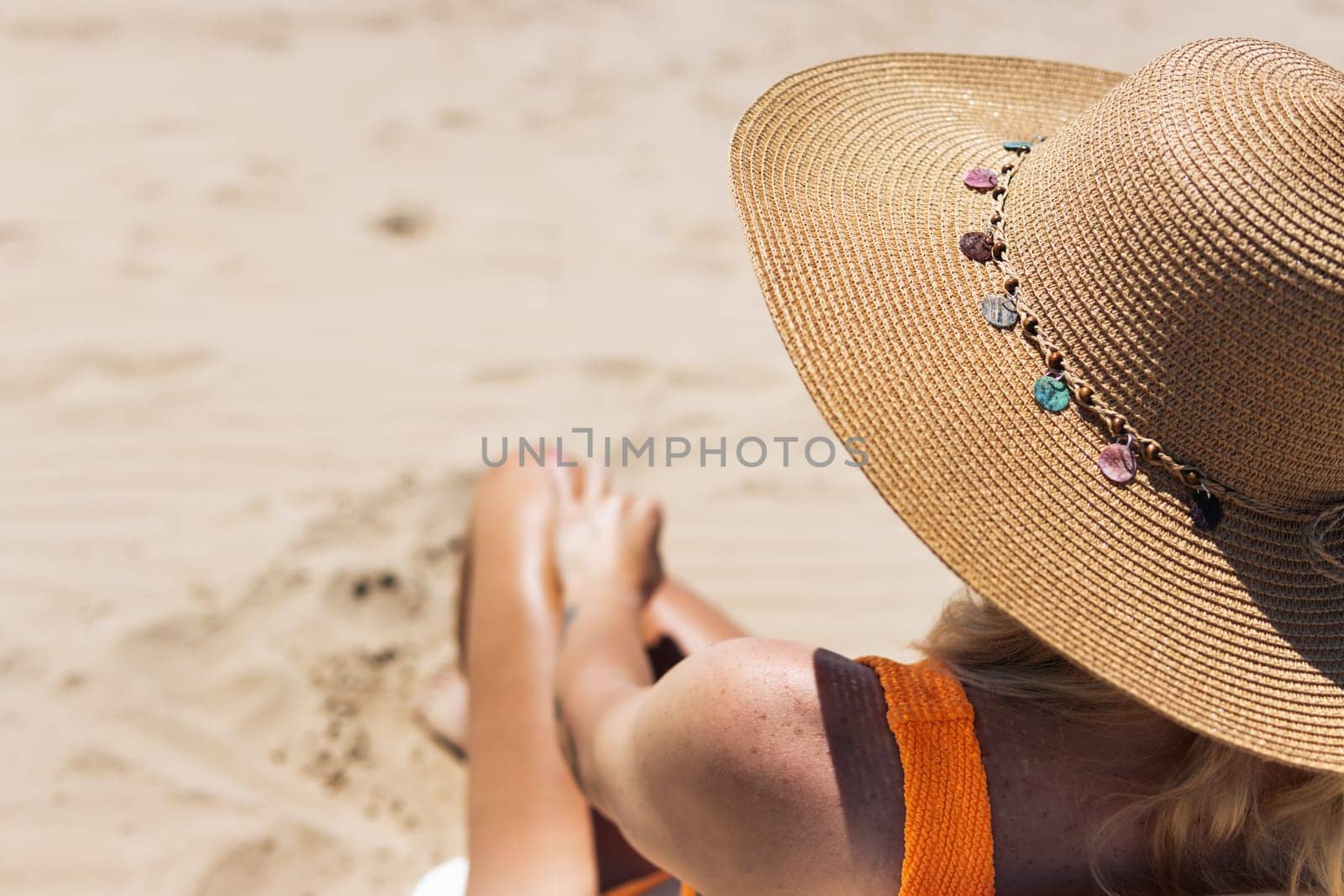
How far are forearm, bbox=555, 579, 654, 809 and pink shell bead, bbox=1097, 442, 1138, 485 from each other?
2.15 feet

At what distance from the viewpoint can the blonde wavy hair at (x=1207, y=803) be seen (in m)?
1.02

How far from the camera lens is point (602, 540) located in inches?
75.4

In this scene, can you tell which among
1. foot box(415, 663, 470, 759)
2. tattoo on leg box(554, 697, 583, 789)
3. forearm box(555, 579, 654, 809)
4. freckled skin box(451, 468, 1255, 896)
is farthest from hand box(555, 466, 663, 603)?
freckled skin box(451, 468, 1255, 896)

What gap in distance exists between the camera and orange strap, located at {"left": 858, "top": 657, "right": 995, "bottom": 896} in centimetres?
98

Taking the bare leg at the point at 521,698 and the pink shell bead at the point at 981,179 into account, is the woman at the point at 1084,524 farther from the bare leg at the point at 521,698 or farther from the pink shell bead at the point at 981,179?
the bare leg at the point at 521,698

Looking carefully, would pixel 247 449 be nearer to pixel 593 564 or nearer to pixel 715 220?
pixel 593 564

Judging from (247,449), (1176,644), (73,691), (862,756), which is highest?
(1176,644)

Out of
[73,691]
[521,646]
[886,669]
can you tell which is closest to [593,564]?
[521,646]

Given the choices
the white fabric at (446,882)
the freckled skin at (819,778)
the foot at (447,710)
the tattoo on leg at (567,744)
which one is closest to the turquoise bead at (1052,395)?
the freckled skin at (819,778)

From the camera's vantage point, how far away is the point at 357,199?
3.31 m

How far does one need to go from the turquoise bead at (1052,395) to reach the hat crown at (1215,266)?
26 millimetres

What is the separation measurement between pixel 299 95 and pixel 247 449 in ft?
5.67

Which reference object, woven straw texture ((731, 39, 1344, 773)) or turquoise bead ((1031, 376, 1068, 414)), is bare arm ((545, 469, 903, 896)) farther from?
turquoise bead ((1031, 376, 1068, 414))

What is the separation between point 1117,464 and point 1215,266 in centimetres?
20
